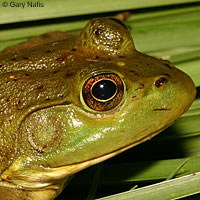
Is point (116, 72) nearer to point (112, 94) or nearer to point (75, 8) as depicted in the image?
Result: point (112, 94)

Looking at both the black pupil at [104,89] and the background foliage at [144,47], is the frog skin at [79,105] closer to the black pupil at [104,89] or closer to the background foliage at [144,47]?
the black pupil at [104,89]

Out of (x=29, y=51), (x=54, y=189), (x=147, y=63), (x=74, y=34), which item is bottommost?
(x=54, y=189)

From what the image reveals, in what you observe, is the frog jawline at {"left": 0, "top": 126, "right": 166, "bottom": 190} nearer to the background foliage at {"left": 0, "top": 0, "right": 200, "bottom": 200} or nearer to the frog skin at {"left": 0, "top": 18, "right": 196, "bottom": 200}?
the frog skin at {"left": 0, "top": 18, "right": 196, "bottom": 200}

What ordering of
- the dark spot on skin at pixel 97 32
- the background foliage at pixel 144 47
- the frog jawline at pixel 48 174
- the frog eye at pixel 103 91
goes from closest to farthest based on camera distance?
the frog eye at pixel 103 91
the frog jawline at pixel 48 174
the dark spot on skin at pixel 97 32
the background foliage at pixel 144 47

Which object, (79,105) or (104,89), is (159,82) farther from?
(79,105)

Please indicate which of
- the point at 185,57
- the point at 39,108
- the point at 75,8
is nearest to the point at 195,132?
the point at 185,57

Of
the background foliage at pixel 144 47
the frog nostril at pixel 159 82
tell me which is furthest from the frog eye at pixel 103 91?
the background foliage at pixel 144 47

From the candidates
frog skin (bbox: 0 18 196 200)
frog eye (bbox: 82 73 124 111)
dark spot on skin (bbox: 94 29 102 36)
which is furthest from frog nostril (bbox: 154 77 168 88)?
dark spot on skin (bbox: 94 29 102 36)

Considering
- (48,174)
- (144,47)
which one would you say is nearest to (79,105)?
(48,174)
